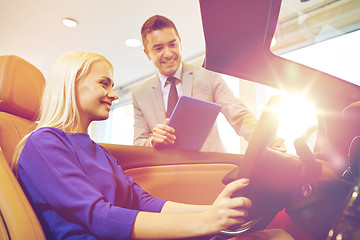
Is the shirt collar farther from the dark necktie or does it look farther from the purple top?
the purple top

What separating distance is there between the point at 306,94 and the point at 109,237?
0.48m

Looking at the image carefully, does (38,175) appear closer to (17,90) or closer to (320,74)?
(17,90)

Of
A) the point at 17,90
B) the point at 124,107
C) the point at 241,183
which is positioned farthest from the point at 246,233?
the point at 124,107

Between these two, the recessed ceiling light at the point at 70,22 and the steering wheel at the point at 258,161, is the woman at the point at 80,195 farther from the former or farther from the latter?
the recessed ceiling light at the point at 70,22

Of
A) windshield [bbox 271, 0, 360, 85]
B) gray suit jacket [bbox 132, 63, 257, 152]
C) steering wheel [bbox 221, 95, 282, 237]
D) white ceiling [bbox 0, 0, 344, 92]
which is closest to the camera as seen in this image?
steering wheel [bbox 221, 95, 282, 237]

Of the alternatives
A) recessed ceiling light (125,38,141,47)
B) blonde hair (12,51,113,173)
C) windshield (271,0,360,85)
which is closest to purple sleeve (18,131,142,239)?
blonde hair (12,51,113,173)

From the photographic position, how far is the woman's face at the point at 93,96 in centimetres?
82

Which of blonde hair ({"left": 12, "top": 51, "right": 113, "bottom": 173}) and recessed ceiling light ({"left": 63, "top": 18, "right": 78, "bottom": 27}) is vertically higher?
recessed ceiling light ({"left": 63, "top": 18, "right": 78, "bottom": 27})

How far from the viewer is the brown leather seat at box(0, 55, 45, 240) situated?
0.52m

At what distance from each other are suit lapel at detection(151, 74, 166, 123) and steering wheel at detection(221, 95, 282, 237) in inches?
37.7

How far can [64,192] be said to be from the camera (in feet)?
1.86

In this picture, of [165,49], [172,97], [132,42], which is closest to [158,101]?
[172,97]

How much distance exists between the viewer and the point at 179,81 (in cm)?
156

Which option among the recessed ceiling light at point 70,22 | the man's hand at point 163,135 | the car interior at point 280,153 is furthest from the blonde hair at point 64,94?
the recessed ceiling light at point 70,22
